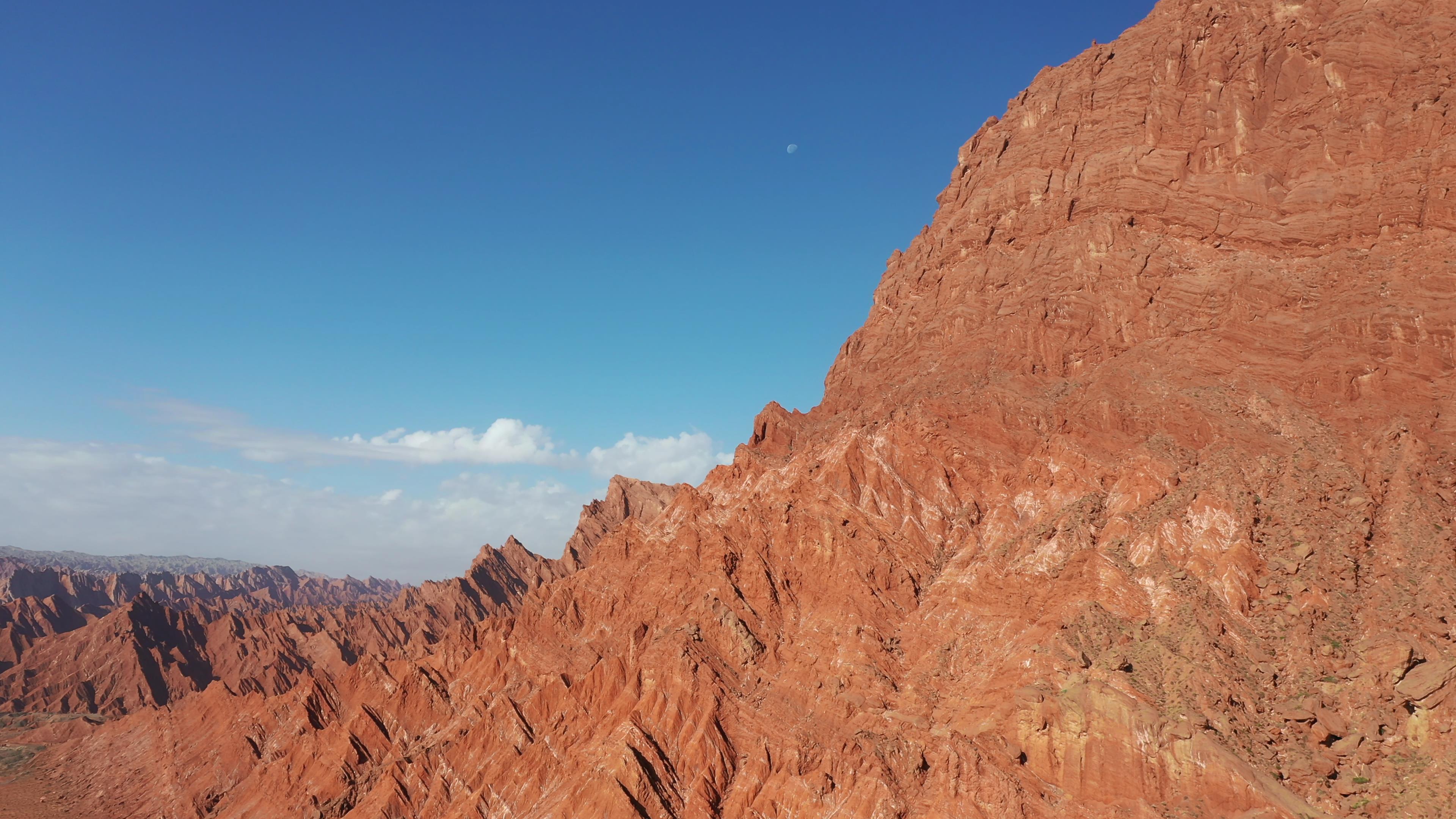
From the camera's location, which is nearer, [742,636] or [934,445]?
[742,636]

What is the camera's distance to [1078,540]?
224ft

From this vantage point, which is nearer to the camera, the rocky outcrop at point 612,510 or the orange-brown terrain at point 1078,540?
the orange-brown terrain at point 1078,540

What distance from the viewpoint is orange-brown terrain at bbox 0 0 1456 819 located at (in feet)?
179

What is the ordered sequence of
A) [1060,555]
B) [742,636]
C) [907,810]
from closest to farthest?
[907,810] < [1060,555] < [742,636]

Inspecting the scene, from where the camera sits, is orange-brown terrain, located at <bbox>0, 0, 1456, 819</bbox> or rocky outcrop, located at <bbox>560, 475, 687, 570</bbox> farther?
rocky outcrop, located at <bbox>560, 475, 687, 570</bbox>

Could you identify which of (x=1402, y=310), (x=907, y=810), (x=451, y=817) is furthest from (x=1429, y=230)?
(x=451, y=817)

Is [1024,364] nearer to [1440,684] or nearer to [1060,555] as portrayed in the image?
[1060,555]

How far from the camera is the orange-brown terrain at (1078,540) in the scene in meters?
54.7

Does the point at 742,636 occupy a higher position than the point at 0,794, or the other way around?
the point at 742,636

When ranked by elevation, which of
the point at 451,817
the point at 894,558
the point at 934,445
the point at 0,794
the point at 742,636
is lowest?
the point at 0,794

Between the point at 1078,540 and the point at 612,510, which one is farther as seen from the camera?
the point at 612,510

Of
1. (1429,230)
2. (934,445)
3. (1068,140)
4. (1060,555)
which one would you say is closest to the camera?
(1060,555)

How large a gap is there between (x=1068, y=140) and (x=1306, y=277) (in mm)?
31051

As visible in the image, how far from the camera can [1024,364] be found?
88.9 metres
